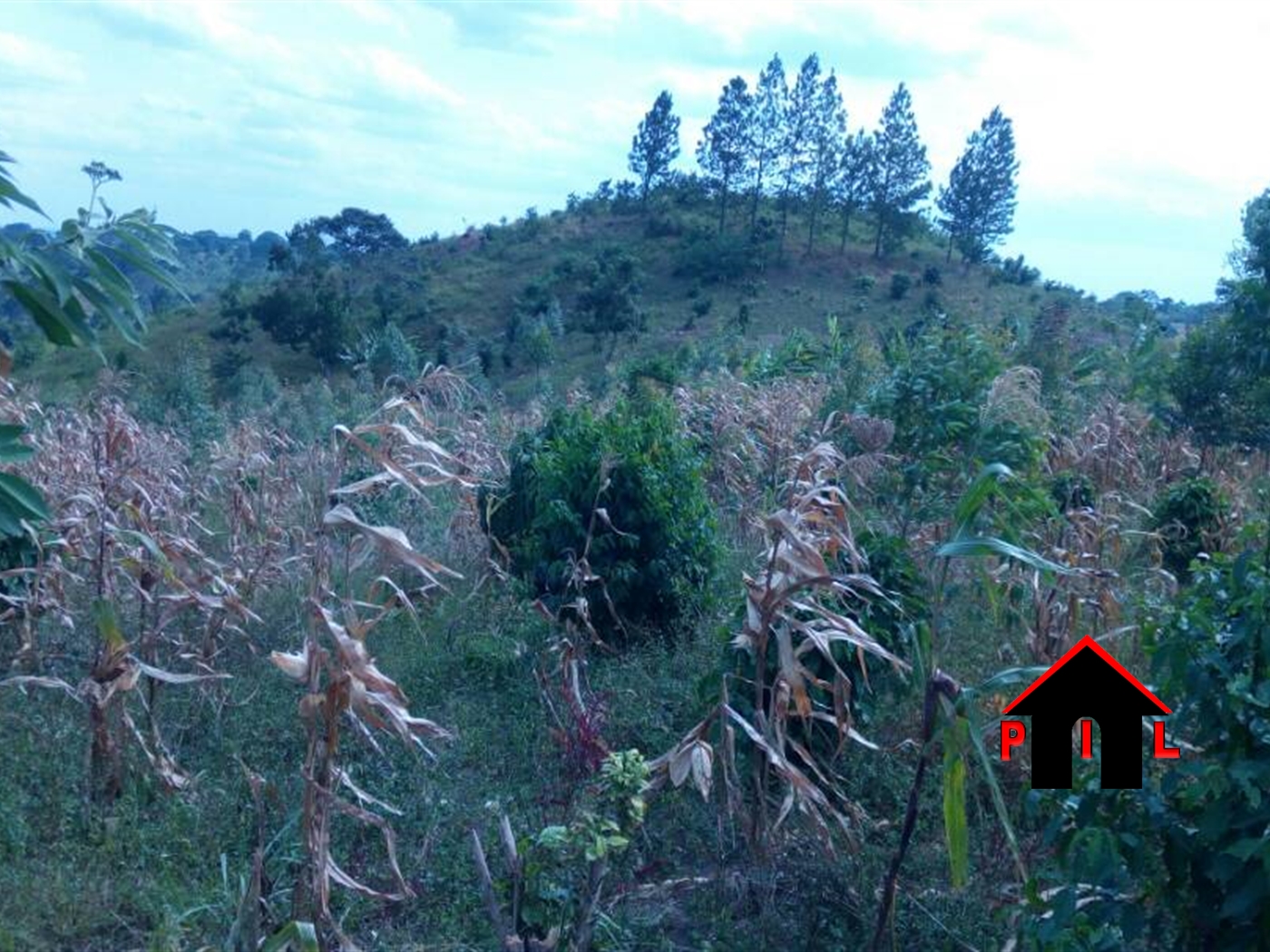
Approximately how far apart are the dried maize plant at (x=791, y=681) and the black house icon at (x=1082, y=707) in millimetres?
541

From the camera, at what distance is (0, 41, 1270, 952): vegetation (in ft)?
9.77

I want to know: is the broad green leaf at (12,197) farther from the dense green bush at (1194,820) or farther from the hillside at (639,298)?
the hillside at (639,298)

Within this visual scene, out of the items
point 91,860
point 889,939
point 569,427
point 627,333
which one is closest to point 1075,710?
point 889,939

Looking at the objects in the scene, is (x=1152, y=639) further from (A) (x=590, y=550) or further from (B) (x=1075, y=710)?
(A) (x=590, y=550)

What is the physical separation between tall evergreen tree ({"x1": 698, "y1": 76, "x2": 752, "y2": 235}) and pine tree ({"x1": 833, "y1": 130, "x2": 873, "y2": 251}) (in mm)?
4143

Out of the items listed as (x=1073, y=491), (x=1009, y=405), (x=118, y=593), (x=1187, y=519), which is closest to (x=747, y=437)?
(x=1073, y=491)

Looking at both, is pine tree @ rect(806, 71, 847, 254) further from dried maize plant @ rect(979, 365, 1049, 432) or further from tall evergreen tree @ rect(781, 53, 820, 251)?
dried maize plant @ rect(979, 365, 1049, 432)

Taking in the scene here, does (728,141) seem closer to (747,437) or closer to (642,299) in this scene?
(642,299)

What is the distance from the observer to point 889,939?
3.75m

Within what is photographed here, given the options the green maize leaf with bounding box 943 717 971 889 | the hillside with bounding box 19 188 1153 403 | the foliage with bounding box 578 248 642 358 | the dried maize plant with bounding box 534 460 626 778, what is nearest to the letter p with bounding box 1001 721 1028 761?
the green maize leaf with bounding box 943 717 971 889

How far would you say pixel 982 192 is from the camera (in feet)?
142

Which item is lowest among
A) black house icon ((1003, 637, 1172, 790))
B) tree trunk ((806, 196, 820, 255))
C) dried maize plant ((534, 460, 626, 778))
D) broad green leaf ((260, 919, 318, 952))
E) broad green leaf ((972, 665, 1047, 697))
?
broad green leaf ((260, 919, 318, 952))

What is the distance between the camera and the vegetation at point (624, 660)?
2.98 meters

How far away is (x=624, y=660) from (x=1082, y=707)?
338cm
